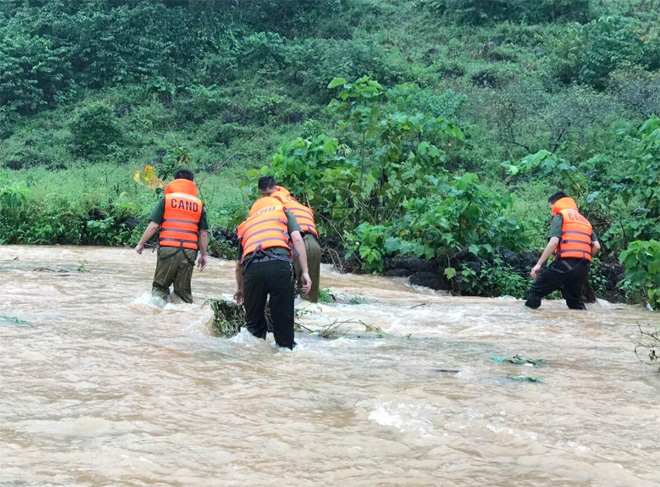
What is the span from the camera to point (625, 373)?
5.82 metres

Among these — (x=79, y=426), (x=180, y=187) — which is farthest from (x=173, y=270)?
(x=79, y=426)

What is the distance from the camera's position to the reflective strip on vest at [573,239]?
32.2 feet

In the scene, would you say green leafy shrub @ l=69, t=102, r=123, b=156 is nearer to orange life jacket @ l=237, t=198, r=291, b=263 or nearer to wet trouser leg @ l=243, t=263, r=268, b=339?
orange life jacket @ l=237, t=198, r=291, b=263

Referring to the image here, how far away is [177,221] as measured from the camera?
8.32 meters

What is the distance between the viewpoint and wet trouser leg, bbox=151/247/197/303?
8234 mm

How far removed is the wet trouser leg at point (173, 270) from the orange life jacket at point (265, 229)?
5.81ft

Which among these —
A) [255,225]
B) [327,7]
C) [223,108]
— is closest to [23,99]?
[223,108]

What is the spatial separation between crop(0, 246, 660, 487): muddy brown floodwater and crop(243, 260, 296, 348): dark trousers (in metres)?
0.20

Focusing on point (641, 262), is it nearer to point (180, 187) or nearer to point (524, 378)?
point (524, 378)

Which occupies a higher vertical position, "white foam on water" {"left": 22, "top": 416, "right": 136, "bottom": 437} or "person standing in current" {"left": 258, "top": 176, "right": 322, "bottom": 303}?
"person standing in current" {"left": 258, "top": 176, "right": 322, "bottom": 303}

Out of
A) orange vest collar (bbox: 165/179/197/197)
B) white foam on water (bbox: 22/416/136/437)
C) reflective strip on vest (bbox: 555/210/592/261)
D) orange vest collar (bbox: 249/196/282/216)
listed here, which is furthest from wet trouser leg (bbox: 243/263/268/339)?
reflective strip on vest (bbox: 555/210/592/261)

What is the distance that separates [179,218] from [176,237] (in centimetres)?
22

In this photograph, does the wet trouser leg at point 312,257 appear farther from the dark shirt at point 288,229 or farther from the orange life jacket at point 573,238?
the orange life jacket at point 573,238

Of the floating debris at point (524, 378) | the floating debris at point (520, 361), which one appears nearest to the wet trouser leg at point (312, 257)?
the floating debris at point (520, 361)
